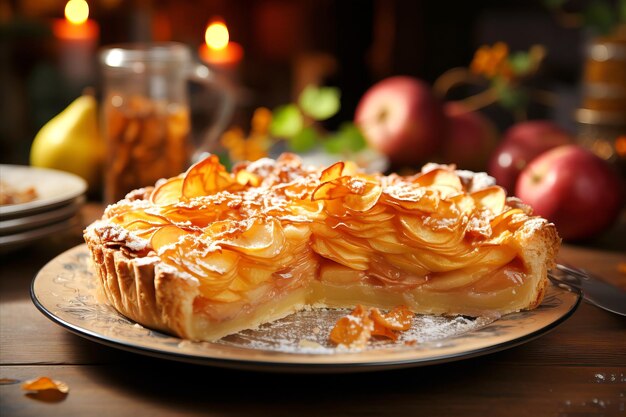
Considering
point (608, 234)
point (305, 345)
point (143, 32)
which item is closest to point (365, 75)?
point (143, 32)

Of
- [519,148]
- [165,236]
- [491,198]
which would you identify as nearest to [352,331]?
[165,236]

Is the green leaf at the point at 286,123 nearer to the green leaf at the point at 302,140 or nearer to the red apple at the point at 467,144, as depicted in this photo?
the green leaf at the point at 302,140

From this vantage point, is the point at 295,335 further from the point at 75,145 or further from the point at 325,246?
the point at 75,145

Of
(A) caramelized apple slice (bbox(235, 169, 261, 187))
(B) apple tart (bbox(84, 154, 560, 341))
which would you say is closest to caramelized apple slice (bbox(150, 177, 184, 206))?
(B) apple tart (bbox(84, 154, 560, 341))

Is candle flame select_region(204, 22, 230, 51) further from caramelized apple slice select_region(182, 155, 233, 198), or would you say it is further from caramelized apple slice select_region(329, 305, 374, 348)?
caramelized apple slice select_region(329, 305, 374, 348)

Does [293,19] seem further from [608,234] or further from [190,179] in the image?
[190,179]

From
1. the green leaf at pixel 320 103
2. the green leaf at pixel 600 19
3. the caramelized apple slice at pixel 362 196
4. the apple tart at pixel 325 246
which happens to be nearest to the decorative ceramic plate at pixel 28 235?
the apple tart at pixel 325 246
